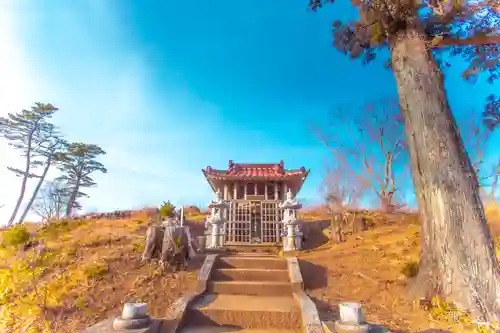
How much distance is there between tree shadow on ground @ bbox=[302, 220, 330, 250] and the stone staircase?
26.0 feet

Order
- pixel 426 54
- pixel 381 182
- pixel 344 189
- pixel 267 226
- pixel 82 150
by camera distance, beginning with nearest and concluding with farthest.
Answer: pixel 426 54, pixel 267 226, pixel 381 182, pixel 344 189, pixel 82 150

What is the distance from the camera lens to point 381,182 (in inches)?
752

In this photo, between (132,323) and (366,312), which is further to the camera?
(366,312)

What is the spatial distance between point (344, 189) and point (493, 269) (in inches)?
673

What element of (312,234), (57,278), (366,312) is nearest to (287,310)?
(366,312)

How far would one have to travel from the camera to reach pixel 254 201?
1251cm

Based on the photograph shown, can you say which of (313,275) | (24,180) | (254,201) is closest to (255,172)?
(254,201)

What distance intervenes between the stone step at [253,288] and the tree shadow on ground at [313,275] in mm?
950

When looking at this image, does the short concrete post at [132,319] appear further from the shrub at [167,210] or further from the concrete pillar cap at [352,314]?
the shrub at [167,210]

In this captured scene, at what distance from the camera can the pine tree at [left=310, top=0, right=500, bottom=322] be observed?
414cm

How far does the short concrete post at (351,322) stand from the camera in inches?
116

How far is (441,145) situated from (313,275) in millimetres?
4030

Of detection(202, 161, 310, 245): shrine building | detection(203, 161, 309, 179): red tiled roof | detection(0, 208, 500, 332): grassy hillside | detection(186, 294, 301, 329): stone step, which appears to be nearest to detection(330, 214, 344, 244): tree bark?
detection(202, 161, 310, 245): shrine building

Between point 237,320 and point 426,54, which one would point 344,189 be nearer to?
point 426,54
